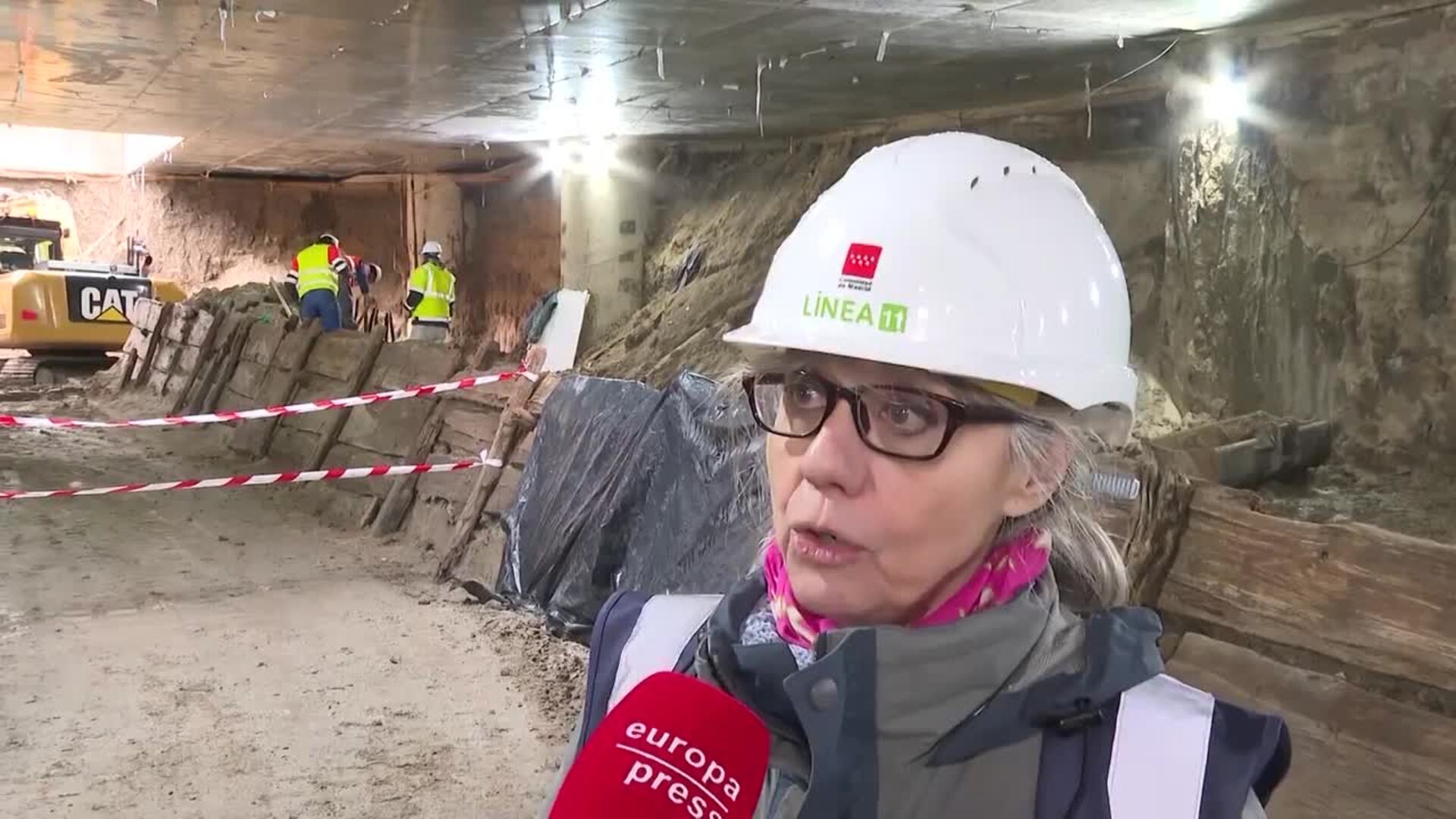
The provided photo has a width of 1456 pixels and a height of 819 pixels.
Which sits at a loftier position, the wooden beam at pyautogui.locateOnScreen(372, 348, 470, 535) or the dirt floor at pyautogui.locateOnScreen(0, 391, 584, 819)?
the wooden beam at pyautogui.locateOnScreen(372, 348, 470, 535)

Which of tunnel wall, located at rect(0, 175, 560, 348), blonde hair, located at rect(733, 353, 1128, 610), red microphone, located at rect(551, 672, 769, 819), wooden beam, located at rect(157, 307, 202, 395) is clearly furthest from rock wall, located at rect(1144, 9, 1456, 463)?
tunnel wall, located at rect(0, 175, 560, 348)

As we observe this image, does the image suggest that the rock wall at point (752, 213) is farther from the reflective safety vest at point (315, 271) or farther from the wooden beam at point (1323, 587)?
the wooden beam at point (1323, 587)

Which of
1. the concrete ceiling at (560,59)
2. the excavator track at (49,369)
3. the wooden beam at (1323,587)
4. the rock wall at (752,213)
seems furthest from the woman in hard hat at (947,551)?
the excavator track at (49,369)

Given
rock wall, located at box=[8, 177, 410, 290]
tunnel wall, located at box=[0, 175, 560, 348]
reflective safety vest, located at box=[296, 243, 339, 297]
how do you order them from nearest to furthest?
reflective safety vest, located at box=[296, 243, 339, 297], tunnel wall, located at box=[0, 175, 560, 348], rock wall, located at box=[8, 177, 410, 290]

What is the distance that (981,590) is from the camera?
49.7 inches

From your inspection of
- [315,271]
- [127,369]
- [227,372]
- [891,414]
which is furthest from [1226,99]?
[127,369]

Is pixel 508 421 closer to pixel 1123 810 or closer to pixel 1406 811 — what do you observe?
pixel 1406 811

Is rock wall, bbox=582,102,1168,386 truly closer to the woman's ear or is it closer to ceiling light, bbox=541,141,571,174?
ceiling light, bbox=541,141,571,174

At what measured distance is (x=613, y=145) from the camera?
14828mm

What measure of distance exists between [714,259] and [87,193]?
59.3 ft

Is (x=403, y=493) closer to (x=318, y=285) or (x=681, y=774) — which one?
(x=318, y=285)

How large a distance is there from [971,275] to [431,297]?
12569 mm

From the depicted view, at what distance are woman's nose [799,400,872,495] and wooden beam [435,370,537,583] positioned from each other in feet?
18.6

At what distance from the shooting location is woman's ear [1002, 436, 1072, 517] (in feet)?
4.20
